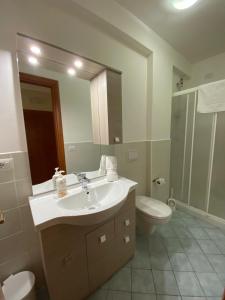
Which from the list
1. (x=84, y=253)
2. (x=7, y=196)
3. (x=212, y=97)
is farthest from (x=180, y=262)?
(x=212, y=97)

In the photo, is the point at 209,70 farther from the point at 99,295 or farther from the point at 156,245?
the point at 99,295

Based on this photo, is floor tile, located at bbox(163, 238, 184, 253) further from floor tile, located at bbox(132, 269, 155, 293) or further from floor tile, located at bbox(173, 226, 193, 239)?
floor tile, located at bbox(132, 269, 155, 293)

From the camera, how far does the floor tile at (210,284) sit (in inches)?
43.6

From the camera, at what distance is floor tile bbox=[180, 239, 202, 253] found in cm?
149

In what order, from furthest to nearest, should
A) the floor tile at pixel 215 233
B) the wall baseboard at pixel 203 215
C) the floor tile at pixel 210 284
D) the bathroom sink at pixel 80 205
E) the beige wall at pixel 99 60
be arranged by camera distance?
the wall baseboard at pixel 203 215
the floor tile at pixel 215 233
the floor tile at pixel 210 284
the beige wall at pixel 99 60
the bathroom sink at pixel 80 205

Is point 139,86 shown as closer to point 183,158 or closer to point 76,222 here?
point 183,158

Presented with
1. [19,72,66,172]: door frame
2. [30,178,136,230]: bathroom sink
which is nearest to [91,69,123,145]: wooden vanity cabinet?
[19,72,66,172]: door frame

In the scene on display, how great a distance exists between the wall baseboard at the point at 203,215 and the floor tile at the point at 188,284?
0.91 metres

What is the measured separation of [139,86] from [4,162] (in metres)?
1.54

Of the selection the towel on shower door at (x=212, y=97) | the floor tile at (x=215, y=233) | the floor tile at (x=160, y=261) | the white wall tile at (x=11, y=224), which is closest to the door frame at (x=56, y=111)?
the white wall tile at (x=11, y=224)

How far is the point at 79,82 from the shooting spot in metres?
1.30

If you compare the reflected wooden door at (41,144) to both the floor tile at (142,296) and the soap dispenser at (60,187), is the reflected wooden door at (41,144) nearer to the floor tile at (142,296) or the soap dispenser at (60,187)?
the soap dispenser at (60,187)

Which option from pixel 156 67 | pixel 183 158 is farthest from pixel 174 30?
pixel 183 158

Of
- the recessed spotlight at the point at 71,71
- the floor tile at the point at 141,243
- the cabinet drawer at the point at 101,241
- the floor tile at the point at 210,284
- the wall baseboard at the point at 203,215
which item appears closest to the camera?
the cabinet drawer at the point at 101,241
